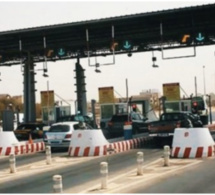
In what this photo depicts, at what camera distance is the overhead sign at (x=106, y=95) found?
3722cm

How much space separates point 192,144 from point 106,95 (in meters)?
21.5

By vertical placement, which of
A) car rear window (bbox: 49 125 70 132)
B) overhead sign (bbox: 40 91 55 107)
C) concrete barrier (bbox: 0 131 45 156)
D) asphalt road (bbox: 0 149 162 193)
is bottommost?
asphalt road (bbox: 0 149 162 193)

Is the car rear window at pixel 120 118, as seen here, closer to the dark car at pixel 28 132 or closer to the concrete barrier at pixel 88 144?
the dark car at pixel 28 132

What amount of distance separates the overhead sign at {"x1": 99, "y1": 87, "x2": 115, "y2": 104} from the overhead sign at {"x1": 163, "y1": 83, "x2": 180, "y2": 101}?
4373 millimetres

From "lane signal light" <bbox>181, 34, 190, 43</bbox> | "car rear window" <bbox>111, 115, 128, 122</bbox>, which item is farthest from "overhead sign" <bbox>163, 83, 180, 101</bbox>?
"car rear window" <bbox>111, 115, 128, 122</bbox>

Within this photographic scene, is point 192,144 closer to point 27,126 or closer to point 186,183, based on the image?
point 186,183

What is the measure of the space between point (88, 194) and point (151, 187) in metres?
1.62

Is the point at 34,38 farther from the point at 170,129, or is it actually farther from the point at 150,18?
the point at 170,129

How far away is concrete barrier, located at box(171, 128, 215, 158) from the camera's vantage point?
16.5 metres

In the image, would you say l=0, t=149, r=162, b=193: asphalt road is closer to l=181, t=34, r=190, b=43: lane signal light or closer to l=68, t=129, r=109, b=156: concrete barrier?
l=68, t=129, r=109, b=156: concrete barrier

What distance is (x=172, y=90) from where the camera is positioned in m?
37.7

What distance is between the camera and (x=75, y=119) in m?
32.8

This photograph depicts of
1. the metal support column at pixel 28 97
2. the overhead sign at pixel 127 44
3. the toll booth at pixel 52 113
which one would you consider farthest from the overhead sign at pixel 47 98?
the overhead sign at pixel 127 44

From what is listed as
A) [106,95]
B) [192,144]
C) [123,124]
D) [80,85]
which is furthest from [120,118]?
[192,144]
